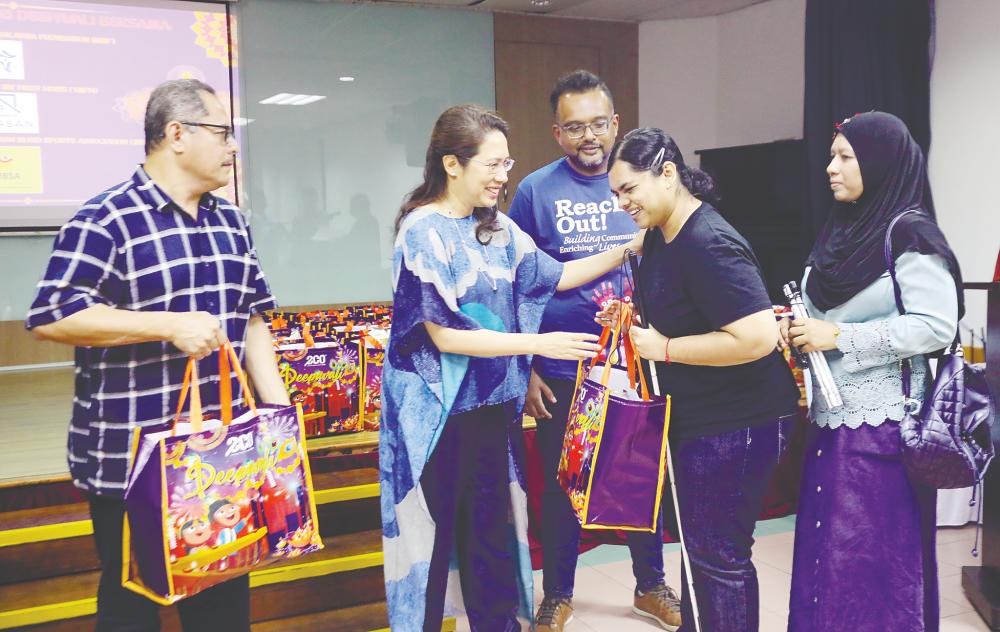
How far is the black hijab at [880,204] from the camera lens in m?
1.73

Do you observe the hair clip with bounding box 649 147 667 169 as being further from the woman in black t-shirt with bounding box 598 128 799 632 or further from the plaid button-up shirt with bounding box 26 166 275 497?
the plaid button-up shirt with bounding box 26 166 275 497

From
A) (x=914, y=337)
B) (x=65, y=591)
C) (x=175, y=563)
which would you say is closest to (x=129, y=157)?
(x=65, y=591)

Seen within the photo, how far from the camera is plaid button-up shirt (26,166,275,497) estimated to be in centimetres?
149

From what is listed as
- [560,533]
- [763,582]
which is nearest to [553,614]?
[560,533]

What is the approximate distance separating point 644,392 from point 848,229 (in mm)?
589

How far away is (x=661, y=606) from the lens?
2604 millimetres

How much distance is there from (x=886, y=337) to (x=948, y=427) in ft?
0.73

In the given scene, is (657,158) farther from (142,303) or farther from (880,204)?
(142,303)

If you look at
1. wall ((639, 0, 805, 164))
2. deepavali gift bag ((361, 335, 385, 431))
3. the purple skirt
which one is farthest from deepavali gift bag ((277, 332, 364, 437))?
wall ((639, 0, 805, 164))

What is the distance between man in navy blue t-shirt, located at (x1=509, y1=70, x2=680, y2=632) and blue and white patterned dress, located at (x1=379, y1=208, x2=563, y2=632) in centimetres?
42

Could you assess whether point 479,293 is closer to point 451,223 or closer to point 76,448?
point 451,223

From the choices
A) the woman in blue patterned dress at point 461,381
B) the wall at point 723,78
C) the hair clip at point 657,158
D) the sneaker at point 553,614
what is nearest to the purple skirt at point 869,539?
the woman in blue patterned dress at point 461,381

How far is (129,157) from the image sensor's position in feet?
18.5

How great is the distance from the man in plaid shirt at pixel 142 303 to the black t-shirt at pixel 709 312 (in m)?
0.90
